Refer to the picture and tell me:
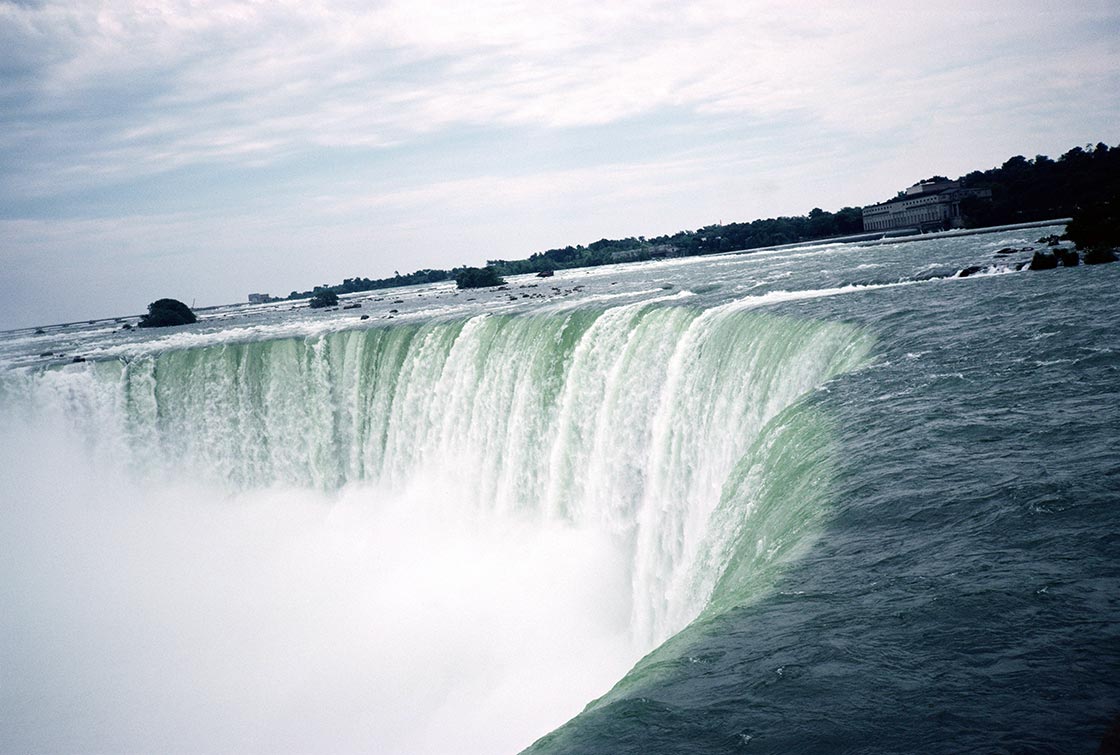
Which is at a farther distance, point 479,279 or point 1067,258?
point 479,279

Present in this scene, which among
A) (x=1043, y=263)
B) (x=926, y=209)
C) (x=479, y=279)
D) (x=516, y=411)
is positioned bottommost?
(x=516, y=411)

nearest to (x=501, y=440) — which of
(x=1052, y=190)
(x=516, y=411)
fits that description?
(x=516, y=411)

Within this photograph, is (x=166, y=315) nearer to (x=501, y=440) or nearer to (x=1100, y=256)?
(x=501, y=440)

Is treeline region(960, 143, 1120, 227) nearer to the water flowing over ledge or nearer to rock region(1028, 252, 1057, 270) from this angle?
rock region(1028, 252, 1057, 270)

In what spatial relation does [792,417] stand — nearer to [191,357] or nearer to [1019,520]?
[1019,520]

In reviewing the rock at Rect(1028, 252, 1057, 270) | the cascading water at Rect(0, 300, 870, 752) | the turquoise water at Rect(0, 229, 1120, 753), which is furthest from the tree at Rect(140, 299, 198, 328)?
the rock at Rect(1028, 252, 1057, 270)

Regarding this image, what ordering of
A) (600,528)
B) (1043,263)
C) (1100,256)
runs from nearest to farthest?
(600,528)
(1100,256)
(1043,263)
